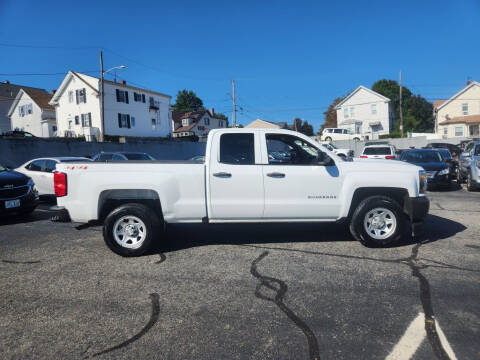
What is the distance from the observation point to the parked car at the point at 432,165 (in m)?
12.0

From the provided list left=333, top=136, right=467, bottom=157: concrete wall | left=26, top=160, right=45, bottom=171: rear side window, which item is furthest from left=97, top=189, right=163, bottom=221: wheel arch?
left=333, top=136, right=467, bottom=157: concrete wall

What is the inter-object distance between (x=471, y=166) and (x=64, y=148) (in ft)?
73.7

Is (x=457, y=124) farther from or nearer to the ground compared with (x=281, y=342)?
farther from the ground

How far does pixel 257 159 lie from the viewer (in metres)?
5.25

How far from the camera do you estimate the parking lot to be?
280cm

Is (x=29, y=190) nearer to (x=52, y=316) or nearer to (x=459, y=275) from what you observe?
(x=52, y=316)

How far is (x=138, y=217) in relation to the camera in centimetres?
507

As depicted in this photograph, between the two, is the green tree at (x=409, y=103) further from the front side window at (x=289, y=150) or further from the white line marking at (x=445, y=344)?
the white line marking at (x=445, y=344)

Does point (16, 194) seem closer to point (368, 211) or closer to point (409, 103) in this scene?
point (368, 211)

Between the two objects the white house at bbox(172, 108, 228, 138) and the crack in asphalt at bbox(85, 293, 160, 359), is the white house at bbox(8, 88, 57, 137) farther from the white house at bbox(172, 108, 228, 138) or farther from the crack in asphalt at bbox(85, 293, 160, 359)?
the crack in asphalt at bbox(85, 293, 160, 359)

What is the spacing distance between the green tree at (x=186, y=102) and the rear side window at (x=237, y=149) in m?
85.5

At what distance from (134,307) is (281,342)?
5.22 feet

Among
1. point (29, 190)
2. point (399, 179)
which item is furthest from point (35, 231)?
point (399, 179)

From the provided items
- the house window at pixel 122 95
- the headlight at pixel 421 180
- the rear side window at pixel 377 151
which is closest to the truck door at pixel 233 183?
the headlight at pixel 421 180
